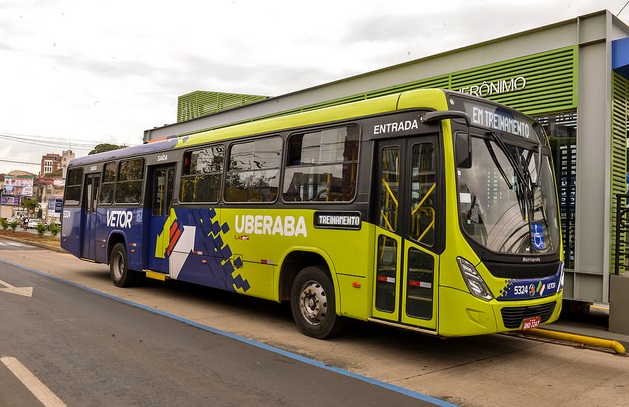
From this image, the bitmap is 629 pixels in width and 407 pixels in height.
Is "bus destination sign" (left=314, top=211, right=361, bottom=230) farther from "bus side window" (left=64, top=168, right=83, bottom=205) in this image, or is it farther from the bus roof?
"bus side window" (left=64, top=168, right=83, bottom=205)

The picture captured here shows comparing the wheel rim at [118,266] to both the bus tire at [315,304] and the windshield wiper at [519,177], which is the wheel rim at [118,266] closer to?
the bus tire at [315,304]

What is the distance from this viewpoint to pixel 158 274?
33.1 feet

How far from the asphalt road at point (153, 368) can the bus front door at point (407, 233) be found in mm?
1083

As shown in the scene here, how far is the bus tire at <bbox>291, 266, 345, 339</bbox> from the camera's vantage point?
6.65 m

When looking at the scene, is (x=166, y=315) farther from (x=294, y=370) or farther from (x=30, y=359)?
(x=294, y=370)

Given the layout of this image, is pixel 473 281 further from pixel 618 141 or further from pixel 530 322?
pixel 618 141

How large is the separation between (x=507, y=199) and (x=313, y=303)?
288cm

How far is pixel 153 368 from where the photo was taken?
5289 millimetres

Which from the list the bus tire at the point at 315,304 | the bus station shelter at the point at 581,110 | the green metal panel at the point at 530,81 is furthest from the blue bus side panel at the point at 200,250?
the green metal panel at the point at 530,81

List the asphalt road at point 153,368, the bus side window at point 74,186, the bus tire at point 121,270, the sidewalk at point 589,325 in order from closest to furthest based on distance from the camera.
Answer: the asphalt road at point 153,368 < the sidewalk at point 589,325 < the bus tire at point 121,270 < the bus side window at point 74,186

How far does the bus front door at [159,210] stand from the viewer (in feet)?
32.9

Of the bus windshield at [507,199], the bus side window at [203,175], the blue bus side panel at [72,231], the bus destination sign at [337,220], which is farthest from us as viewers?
the blue bus side panel at [72,231]

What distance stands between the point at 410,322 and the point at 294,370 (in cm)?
140

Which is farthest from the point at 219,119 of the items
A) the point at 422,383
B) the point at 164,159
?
the point at 422,383
